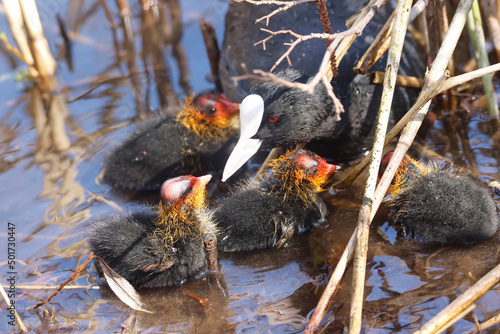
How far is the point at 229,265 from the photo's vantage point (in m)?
2.57

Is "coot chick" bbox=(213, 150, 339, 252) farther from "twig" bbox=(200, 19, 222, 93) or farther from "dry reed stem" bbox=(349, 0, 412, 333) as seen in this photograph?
"twig" bbox=(200, 19, 222, 93)

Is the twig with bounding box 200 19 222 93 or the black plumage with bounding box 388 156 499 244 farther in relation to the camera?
the twig with bounding box 200 19 222 93

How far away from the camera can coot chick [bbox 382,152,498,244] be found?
233 cm

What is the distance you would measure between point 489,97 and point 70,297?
2.63 metres

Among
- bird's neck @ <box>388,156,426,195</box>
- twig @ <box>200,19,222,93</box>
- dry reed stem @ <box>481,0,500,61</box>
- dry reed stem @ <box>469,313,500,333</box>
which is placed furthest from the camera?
twig @ <box>200,19,222,93</box>

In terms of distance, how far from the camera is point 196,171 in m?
3.36

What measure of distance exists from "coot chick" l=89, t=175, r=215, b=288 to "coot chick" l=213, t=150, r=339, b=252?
0.12 m

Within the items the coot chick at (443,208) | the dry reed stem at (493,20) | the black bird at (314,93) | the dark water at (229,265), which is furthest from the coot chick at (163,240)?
the dry reed stem at (493,20)

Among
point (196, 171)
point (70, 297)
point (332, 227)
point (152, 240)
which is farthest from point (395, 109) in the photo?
point (70, 297)

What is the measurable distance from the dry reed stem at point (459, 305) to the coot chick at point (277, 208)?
948mm

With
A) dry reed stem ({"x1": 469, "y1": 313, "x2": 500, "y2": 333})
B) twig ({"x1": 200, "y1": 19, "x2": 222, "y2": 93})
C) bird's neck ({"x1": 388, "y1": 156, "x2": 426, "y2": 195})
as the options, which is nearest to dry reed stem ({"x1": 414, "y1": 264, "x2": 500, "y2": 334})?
dry reed stem ({"x1": 469, "y1": 313, "x2": 500, "y2": 333})

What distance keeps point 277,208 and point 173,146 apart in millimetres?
951

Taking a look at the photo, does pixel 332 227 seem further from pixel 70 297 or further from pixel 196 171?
pixel 70 297

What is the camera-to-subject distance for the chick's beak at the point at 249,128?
2.84 metres
